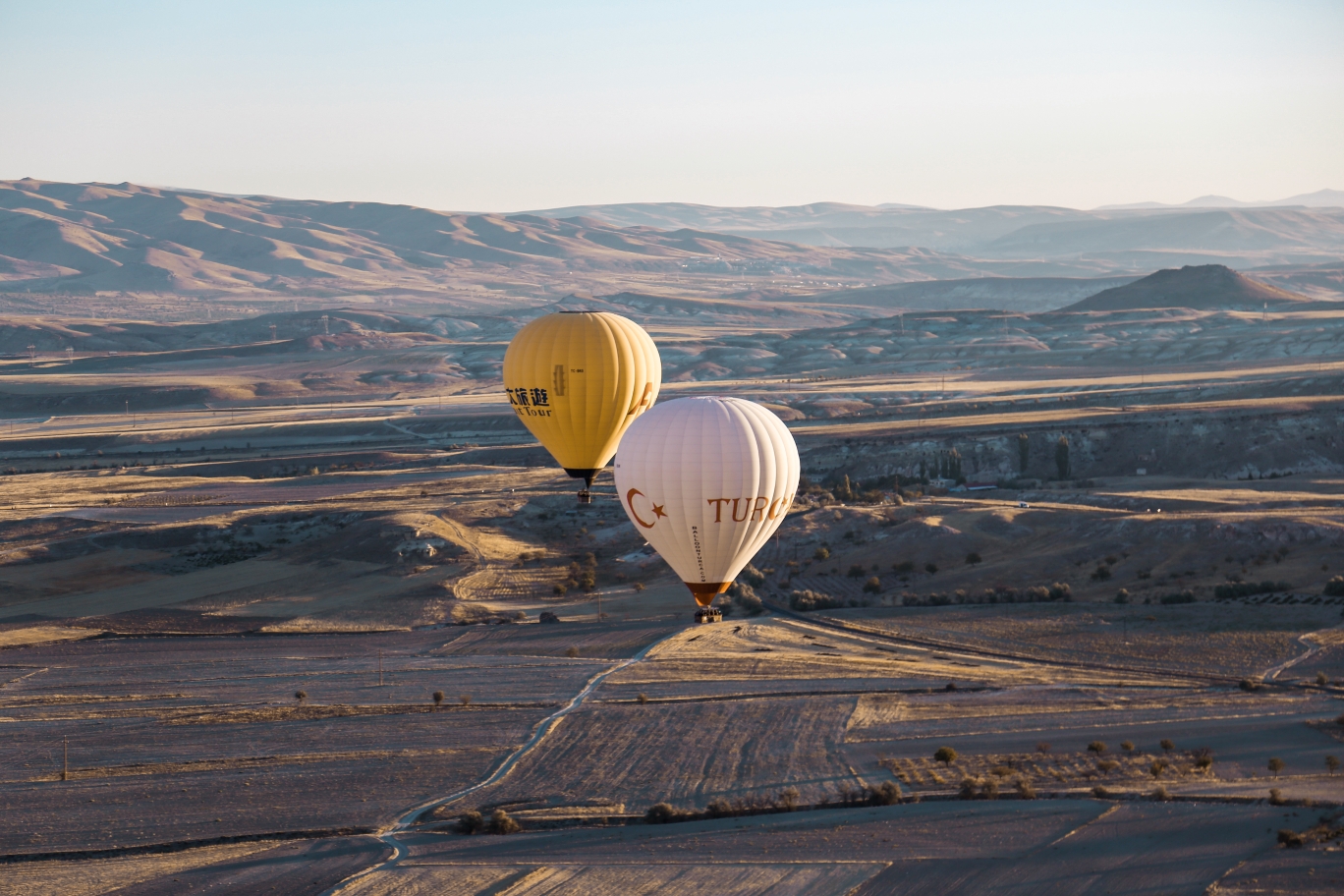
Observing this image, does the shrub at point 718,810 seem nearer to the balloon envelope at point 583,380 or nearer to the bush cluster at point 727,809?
the bush cluster at point 727,809

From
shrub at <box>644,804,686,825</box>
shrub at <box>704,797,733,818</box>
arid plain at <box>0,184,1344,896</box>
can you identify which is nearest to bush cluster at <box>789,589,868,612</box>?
arid plain at <box>0,184,1344,896</box>

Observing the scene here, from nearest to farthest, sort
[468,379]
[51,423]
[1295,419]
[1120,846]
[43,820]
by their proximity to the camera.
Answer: [1120,846] < [43,820] < [1295,419] < [51,423] < [468,379]

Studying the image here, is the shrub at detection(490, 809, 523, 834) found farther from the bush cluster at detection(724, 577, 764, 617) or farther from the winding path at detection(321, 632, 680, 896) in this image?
the bush cluster at detection(724, 577, 764, 617)

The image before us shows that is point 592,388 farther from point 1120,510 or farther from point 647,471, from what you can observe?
point 1120,510

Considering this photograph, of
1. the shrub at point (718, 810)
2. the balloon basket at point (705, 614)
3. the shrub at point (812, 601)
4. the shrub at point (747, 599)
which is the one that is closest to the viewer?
the shrub at point (718, 810)

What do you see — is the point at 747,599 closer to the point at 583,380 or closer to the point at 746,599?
the point at 746,599

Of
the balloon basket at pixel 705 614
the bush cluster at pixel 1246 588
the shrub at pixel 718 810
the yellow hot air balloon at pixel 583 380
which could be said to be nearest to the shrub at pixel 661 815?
the shrub at pixel 718 810

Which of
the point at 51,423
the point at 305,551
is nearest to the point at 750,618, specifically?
the point at 305,551

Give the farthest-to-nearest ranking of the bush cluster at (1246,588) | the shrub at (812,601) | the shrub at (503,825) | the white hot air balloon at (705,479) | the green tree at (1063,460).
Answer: the green tree at (1063,460) → the shrub at (812,601) → the bush cluster at (1246,588) → the white hot air balloon at (705,479) → the shrub at (503,825)
